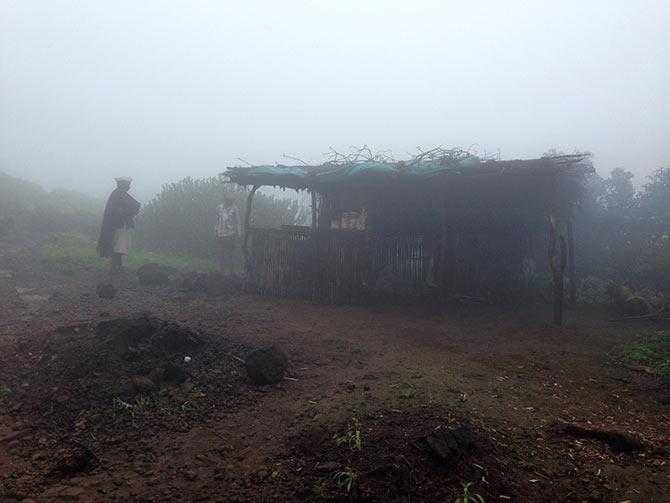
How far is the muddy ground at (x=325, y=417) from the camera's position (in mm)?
2715

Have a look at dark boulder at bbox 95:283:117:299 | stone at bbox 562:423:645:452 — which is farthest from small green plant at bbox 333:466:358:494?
dark boulder at bbox 95:283:117:299

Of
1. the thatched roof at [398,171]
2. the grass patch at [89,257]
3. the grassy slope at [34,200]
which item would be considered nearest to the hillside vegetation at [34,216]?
the grassy slope at [34,200]

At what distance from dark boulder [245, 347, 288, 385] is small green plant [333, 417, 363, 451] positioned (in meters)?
1.29

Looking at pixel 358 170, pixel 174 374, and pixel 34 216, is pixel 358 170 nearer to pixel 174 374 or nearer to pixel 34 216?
pixel 174 374

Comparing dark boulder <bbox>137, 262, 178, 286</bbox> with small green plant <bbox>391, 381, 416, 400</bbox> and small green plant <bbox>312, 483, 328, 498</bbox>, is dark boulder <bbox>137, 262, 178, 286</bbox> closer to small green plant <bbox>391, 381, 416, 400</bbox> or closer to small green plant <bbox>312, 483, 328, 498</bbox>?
small green plant <bbox>391, 381, 416, 400</bbox>

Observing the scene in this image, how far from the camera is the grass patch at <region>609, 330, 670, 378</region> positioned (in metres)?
5.04

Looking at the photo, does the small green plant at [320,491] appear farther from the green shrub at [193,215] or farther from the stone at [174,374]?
the green shrub at [193,215]

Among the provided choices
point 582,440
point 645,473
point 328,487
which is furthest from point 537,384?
point 328,487

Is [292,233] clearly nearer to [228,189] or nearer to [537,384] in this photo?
[537,384]

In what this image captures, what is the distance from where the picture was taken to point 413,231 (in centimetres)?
936

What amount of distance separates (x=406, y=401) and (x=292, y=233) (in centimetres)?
533

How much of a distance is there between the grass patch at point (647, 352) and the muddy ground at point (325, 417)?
0.79ft

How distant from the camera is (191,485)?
282 centimetres

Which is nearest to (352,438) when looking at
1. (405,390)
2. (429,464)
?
(429,464)
